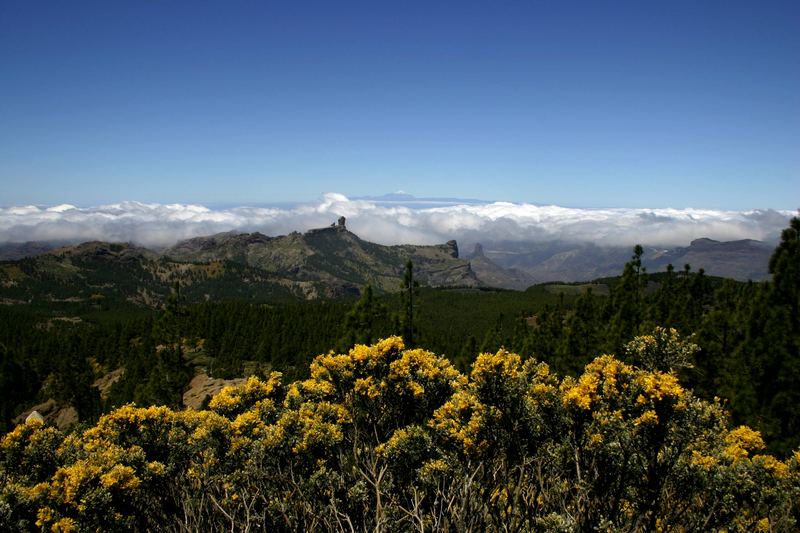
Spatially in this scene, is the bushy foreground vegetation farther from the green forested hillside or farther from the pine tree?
the pine tree

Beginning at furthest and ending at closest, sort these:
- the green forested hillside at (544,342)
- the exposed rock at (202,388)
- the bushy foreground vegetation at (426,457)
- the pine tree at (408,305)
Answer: the exposed rock at (202,388) → the pine tree at (408,305) → the green forested hillside at (544,342) → the bushy foreground vegetation at (426,457)

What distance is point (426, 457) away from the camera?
13680mm

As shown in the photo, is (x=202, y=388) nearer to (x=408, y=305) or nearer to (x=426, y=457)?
(x=408, y=305)

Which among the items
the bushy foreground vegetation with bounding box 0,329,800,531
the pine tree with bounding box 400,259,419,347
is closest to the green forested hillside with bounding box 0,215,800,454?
the pine tree with bounding box 400,259,419,347

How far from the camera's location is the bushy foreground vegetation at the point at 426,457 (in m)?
11.3

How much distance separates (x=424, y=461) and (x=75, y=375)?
97147 millimetres

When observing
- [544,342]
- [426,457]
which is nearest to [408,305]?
[544,342]

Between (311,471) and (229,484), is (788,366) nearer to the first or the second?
(311,471)

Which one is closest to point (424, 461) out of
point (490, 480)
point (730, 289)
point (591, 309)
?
point (490, 480)

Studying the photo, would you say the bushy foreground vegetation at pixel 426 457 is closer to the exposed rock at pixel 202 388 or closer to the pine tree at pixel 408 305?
the pine tree at pixel 408 305

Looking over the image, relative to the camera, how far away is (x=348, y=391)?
16.0 meters

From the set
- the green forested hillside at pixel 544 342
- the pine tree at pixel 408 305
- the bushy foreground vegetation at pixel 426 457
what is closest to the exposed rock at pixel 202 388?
the green forested hillside at pixel 544 342

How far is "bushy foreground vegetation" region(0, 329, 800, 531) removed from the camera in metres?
11.3

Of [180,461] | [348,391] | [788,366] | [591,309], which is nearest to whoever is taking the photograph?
[180,461]
